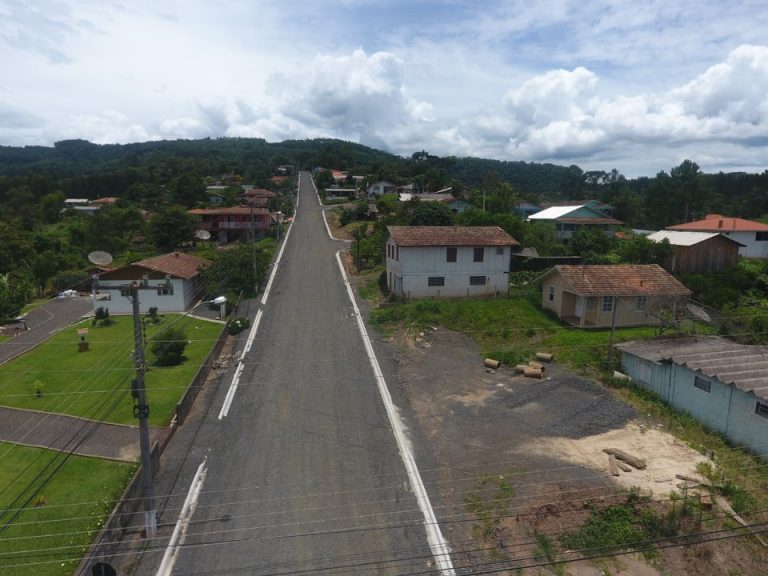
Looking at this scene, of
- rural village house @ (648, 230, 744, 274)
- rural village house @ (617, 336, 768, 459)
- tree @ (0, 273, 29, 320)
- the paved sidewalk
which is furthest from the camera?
rural village house @ (648, 230, 744, 274)

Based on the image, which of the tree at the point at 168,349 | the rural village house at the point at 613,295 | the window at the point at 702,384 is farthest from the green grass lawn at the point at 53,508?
the rural village house at the point at 613,295

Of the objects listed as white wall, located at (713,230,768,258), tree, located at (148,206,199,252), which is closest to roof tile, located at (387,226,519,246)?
white wall, located at (713,230,768,258)

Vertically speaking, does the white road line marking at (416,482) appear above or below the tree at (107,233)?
below

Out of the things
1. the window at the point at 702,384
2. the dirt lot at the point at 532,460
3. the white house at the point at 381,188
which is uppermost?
the white house at the point at 381,188

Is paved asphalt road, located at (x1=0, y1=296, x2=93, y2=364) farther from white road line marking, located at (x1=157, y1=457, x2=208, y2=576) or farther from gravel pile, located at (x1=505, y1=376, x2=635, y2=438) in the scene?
gravel pile, located at (x1=505, y1=376, x2=635, y2=438)

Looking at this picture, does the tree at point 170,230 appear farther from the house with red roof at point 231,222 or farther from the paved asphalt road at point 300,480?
the paved asphalt road at point 300,480

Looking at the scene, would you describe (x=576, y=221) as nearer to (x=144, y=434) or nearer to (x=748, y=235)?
(x=748, y=235)
